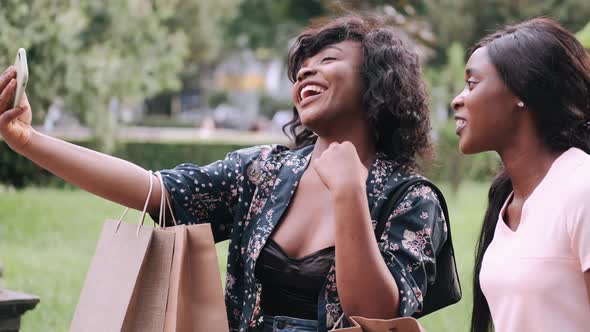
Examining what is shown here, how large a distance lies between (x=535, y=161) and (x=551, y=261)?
316 mm

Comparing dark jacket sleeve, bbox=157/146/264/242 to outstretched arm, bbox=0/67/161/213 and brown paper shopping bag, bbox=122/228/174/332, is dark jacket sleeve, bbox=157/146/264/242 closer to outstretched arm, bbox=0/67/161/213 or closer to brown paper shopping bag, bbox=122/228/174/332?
outstretched arm, bbox=0/67/161/213

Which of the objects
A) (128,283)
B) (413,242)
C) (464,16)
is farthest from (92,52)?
(464,16)

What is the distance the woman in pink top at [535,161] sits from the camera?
2027 millimetres

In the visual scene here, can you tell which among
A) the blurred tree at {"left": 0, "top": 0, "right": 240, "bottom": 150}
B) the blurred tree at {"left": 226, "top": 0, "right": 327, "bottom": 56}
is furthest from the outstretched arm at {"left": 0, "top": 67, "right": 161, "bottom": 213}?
the blurred tree at {"left": 226, "top": 0, "right": 327, "bottom": 56}

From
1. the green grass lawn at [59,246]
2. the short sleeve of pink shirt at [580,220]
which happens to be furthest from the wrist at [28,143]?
the green grass lawn at [59,246]

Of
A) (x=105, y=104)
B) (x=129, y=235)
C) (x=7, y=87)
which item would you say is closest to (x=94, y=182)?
(x=129, y=235)

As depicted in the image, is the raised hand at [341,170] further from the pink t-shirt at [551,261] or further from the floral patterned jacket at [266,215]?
the pink t-shirt at [551,261]

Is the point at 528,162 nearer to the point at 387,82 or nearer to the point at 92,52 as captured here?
the point at 387,82

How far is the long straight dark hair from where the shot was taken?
2.20 metres

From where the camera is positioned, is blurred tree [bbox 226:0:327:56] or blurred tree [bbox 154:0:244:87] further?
blurred tree [bbox 226:0:327:56]

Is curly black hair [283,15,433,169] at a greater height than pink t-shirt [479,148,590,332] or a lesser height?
greater

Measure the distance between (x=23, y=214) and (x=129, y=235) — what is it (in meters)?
10.2

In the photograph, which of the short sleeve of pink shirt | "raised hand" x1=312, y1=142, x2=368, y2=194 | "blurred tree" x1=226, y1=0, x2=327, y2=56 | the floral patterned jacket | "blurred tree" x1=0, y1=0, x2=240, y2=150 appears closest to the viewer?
the short sleeve of pink shirt

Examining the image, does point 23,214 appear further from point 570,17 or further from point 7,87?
point 570,17
